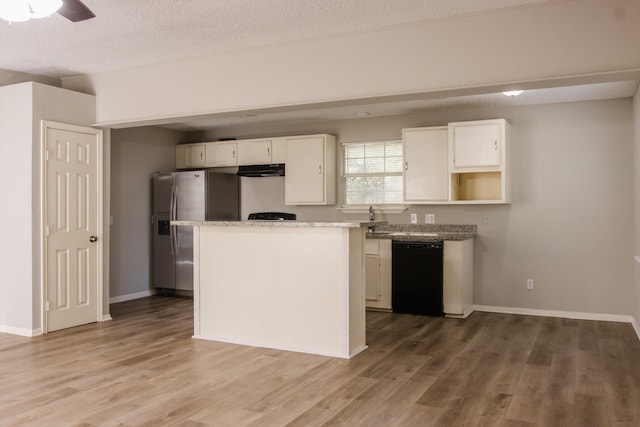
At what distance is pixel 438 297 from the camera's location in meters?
5.92

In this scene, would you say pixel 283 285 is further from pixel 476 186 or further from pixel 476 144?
pixel 476 186

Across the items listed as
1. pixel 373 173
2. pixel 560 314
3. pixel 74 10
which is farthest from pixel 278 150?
pixel 74 10

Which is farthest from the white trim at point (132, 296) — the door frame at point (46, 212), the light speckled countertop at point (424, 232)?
the light speckled countertop at point (424, 232)

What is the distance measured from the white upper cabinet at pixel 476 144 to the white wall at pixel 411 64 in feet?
7.28

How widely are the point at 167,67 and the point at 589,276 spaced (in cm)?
484

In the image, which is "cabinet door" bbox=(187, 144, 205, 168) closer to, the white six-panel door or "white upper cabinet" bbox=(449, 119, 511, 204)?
the white six-panel door

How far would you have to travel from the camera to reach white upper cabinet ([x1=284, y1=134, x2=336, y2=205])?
6.97m

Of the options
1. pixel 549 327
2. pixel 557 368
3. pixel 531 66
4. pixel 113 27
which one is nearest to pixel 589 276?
pixel 549 327

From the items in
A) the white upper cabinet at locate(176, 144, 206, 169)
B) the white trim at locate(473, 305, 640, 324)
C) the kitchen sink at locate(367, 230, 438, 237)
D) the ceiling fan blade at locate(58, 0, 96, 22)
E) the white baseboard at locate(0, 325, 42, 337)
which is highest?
the ceiling fan blade at locate(58, 0, 96, 22)

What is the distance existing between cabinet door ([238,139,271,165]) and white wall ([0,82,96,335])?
2665mm

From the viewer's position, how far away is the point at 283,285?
178 inches

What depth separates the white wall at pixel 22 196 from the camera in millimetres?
5031

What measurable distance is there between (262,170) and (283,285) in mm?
3038

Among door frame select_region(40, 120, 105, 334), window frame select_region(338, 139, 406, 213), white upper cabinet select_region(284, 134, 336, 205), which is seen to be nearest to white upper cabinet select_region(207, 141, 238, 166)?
white upper cabinet select_region(284, 134, 336, 205)
